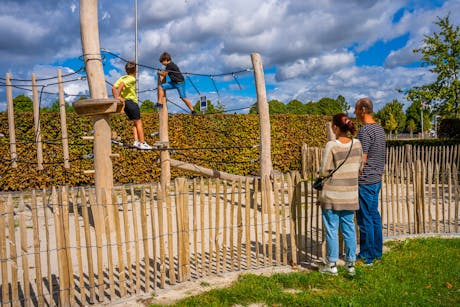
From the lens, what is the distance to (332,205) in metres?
3.81

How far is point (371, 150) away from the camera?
4152 millimetres

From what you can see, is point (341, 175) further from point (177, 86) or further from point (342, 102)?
point (342, 102)

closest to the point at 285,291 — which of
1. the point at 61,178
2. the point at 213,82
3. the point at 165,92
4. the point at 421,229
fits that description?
the point at 421,229

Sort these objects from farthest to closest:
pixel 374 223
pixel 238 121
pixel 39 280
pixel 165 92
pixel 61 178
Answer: pixel 238 121 < pixel 61 178 < pixel 165 92 < pixel 374 223 < pixel 39 280

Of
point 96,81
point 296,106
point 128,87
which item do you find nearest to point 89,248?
point 96,81

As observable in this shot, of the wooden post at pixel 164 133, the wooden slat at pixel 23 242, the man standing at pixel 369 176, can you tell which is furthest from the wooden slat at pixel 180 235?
the wooden post at pixel 164 133

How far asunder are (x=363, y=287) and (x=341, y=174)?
1.11 meters

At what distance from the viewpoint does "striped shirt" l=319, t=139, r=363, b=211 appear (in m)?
3.77

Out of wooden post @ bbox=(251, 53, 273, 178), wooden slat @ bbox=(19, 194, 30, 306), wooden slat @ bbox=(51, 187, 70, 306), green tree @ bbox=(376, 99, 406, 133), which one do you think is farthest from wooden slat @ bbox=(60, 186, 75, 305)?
green tree @ bbox=(376, 99, 406, 133)

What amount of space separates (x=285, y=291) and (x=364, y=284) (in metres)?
0.79

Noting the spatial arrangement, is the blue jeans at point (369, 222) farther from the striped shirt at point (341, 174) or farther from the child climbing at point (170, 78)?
the child climbing at point (170, 78)

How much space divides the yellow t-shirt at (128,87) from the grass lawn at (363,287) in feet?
13.0

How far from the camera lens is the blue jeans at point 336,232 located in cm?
389

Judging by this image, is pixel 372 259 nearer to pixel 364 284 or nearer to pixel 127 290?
pixel 364 284
